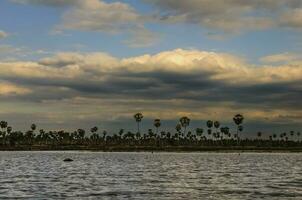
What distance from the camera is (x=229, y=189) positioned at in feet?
197

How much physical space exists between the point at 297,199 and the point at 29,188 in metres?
30.6

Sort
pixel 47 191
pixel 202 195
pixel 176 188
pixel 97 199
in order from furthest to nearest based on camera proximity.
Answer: pixel 176 188, pixel 47 191, pixel 202 195, pixel 97 199

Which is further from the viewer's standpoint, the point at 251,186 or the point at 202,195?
the point at 251,186

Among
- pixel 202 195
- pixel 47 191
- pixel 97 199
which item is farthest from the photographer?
pixel 47 191

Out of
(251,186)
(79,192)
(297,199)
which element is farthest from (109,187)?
(297,199)

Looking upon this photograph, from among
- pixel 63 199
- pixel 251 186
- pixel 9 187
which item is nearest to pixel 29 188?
pixel 9 187

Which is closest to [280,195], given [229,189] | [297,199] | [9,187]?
[297,199]

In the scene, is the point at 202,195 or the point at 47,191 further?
the point at 47,191

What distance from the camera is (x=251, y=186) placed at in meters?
65.0

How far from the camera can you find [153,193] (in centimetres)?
5553

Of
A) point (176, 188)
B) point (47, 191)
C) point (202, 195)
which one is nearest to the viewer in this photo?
point (202, 195)

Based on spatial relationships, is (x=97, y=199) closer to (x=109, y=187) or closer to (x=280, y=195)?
(x=109, y=187)

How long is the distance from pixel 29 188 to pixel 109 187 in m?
9.53

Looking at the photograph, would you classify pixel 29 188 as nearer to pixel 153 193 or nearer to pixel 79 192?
pixel 79 192
